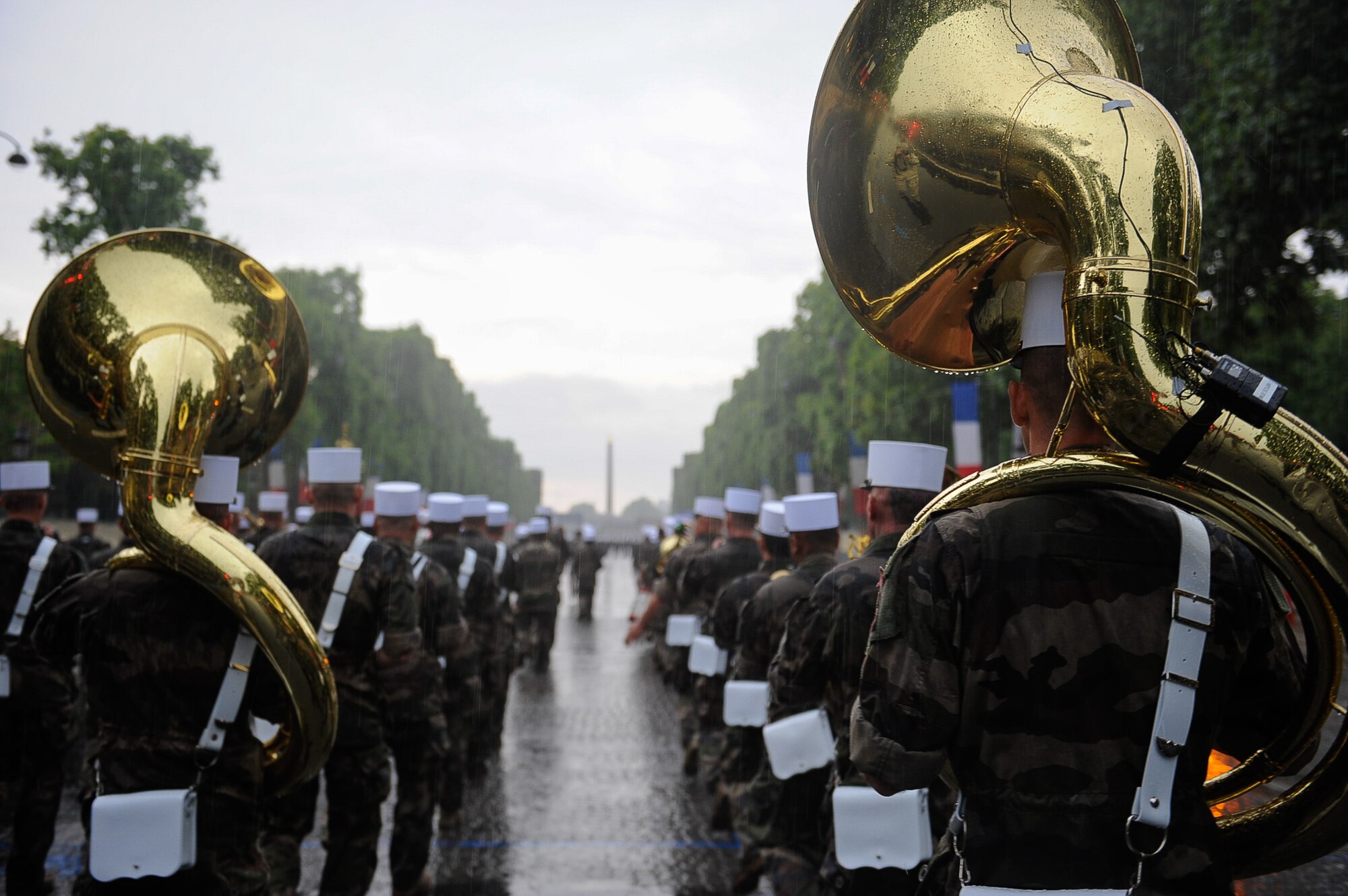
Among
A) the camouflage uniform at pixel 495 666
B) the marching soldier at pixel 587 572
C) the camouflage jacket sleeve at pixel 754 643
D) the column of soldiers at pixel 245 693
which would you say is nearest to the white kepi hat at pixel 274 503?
the camouflage uniform at pixel 495 666

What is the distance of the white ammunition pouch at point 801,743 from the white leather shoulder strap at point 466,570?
4.74m

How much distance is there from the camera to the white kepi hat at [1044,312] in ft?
6.73

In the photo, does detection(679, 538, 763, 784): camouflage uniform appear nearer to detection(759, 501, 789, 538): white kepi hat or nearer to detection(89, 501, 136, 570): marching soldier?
detection(759, 501, 789, 538): white kepi hat

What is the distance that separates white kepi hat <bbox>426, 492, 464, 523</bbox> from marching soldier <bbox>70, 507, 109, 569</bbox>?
8.86 ft

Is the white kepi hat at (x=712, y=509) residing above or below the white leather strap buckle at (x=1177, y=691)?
above

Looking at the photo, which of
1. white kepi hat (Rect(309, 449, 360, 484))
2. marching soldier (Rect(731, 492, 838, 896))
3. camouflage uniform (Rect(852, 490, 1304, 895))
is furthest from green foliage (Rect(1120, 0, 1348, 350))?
camouflage uniform (Rect(852, 490, 1304, 895))

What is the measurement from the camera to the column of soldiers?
3.43m

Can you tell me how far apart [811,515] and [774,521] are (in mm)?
2030

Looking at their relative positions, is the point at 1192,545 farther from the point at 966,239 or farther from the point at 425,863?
the point at 425,863

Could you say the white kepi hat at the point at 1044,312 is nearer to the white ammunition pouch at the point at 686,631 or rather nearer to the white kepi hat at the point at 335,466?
the white kepi hat at the point at 335,466

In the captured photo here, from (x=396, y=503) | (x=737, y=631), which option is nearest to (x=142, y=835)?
(x=737, y=631)

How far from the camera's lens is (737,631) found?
18.7ft

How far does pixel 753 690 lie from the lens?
5.31 meters

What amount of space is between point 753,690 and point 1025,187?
12.1 ft
